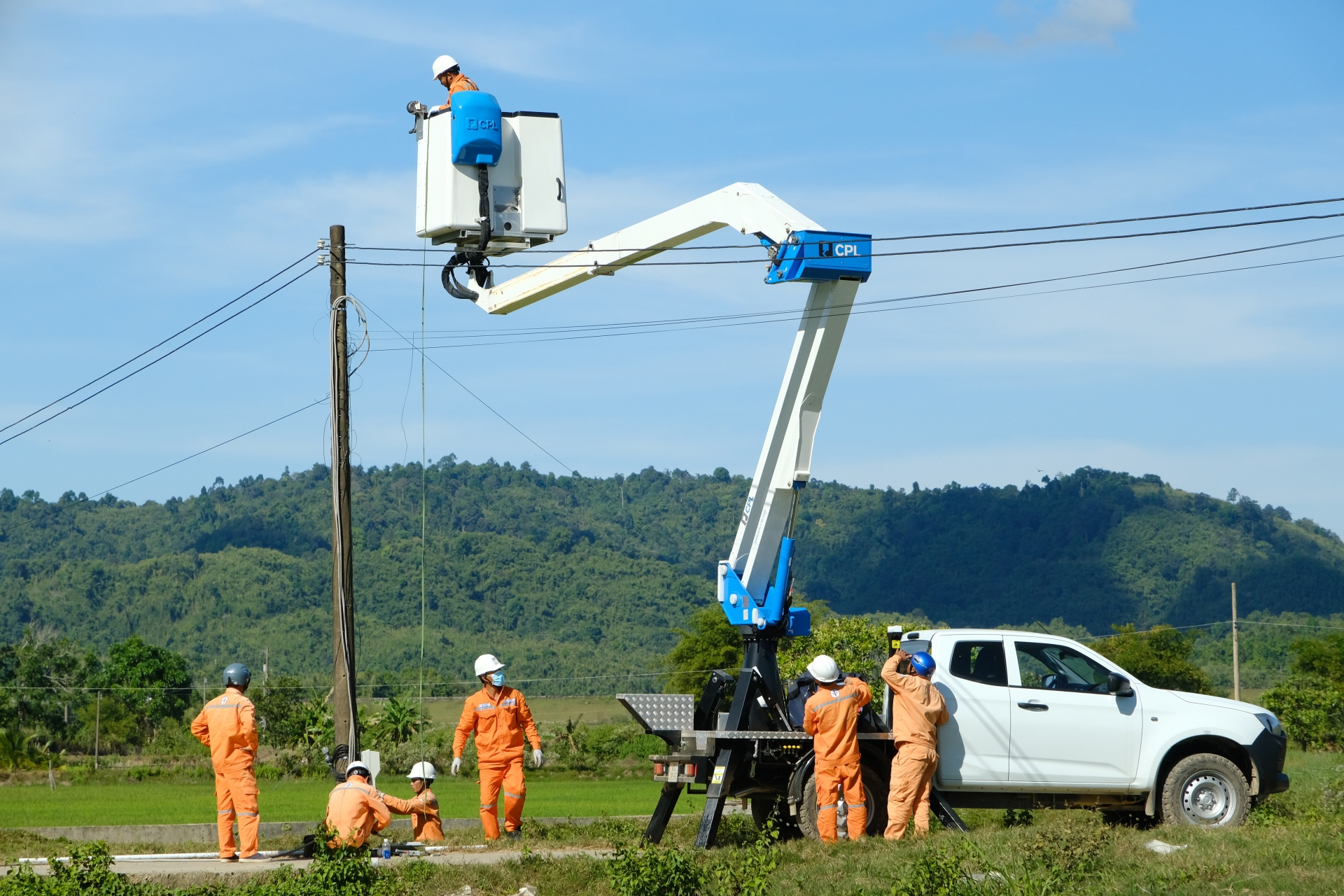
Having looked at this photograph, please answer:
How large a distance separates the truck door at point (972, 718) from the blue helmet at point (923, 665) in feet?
1.66

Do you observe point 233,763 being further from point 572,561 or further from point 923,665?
point 572,561

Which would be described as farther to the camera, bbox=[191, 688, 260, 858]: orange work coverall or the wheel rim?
the wheel rim

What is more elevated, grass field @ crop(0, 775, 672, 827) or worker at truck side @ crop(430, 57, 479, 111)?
worker at truck side @ crop(430, 57, 479, 111)

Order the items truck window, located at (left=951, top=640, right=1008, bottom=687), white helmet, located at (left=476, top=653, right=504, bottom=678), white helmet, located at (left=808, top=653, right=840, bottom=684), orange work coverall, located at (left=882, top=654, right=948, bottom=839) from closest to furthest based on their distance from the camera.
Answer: orange work coverall, located at (left=882, top=654, right=948, bottom=839) < white helmet, located at (left=808, top=653, right=840, bottom=684) < truck window, located at (left=951, top=640, right=1008, bottom=687) < white helmet, located at (left=476, top=653, right=504, bottom=678)

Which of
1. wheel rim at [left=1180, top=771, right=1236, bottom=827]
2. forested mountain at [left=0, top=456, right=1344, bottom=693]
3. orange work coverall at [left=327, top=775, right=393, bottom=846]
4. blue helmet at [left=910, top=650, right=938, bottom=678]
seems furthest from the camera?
forested mountain at [left=0, top=456, right=1344, bottom=693]

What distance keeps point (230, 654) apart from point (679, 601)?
3534 centimetres

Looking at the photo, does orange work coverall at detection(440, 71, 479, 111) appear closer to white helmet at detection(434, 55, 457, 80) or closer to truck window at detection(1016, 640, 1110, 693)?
white helmet at detection(434, 55, 457, 80)

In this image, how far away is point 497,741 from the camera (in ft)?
47.7

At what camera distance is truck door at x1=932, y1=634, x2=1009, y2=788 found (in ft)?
44.7

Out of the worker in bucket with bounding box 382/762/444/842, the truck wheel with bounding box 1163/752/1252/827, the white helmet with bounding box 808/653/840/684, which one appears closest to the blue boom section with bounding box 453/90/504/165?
the white helmet with bounding box 808/653/840/684

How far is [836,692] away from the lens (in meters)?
13.1

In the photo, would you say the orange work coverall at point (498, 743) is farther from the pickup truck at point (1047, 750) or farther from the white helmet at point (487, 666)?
the pickup truck at point (1047, 750)

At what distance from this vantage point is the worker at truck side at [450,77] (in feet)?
45.8

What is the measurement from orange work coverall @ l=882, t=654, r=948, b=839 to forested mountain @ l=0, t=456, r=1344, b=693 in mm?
64897
